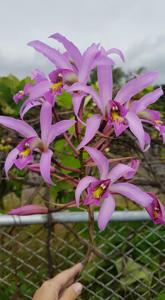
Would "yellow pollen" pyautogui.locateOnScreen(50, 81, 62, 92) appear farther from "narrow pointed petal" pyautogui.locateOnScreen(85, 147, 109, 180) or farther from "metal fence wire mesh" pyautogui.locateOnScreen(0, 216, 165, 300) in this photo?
"metal fence wire mesh" pyautogui.locateOnScreen(0, 216, 165, 300)

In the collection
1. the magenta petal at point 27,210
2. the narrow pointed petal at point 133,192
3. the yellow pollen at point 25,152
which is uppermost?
the yellow pollen at point 25,152

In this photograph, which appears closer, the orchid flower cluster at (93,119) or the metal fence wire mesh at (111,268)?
the orchid flower cluster at (93,119)

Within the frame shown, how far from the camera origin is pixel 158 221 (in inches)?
27.2

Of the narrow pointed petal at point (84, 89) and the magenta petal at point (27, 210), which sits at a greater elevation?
the narrow pointed petal at point (84, 89)

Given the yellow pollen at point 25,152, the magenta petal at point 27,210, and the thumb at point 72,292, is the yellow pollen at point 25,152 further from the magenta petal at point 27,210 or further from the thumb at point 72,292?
the thumb at point 72,292

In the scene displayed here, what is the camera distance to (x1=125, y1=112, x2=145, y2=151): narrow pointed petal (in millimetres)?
661

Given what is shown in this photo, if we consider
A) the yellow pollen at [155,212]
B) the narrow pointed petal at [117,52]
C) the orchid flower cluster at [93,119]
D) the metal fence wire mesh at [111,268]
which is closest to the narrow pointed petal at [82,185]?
the orchid flower cluster at [93,119]

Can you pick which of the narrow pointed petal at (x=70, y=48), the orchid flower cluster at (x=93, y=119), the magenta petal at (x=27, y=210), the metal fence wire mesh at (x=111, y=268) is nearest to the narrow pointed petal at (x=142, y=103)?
the orchid flower cluster at (x=93, y=119)

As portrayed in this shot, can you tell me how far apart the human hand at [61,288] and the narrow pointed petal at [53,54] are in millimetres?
313

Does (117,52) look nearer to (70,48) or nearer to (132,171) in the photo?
(70,48)

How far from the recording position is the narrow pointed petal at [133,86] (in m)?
0.70

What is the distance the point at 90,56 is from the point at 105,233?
1.23 meters

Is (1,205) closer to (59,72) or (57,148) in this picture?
(57,148)

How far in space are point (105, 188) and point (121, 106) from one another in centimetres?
12
